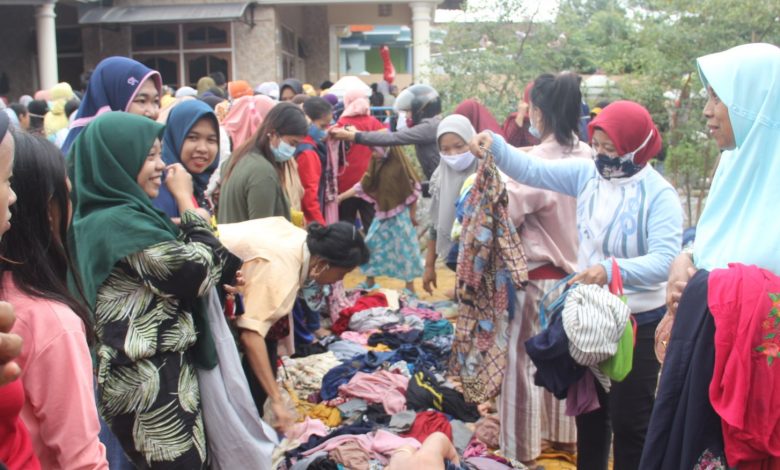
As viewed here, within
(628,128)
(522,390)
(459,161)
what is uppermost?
(628,128)

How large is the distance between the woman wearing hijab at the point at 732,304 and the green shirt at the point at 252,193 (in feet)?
8.71

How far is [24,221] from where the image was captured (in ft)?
6.55

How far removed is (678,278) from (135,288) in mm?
1683

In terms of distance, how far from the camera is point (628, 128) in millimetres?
3236

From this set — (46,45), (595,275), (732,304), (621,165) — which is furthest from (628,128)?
(46,45)

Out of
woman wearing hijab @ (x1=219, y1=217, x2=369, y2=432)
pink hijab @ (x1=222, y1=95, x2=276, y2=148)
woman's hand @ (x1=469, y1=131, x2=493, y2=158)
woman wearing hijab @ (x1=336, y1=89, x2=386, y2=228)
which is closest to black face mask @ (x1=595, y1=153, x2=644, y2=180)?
woman's hand @ (x1=469, y1=131, x2=493, y2=158)

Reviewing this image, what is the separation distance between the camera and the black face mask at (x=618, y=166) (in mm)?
3270

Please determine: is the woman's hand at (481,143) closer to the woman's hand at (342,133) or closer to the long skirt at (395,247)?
the woman's hand at (342,133)

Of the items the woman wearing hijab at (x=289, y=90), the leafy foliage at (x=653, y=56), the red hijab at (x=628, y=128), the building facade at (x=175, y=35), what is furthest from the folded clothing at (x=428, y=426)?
the building facade at (x=175, y=35)

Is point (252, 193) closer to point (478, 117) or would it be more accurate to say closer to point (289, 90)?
point (478, 117)

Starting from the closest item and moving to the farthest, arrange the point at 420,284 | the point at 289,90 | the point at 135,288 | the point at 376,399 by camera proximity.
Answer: the point at 135,288
the point at 376,399
the point at 420,284
the point at 289,90

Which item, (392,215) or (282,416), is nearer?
(282,416)

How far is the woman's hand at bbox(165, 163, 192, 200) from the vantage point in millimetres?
2971

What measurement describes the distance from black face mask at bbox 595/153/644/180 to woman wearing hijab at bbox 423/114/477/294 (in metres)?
2.07
